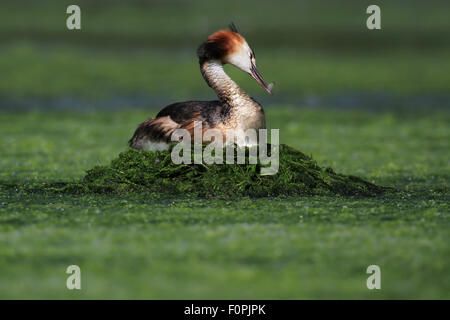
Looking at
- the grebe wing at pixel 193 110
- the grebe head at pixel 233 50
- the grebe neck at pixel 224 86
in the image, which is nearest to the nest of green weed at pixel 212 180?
the grebe wing at pixel 193 110

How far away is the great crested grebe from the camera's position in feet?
27.8

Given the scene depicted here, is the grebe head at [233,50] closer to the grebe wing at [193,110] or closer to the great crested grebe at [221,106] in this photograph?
the great crested grebe at [221,106]

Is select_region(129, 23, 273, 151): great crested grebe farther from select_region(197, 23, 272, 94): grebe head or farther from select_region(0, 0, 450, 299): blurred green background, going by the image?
select_region(0, 0, 450, 299): blurred green background

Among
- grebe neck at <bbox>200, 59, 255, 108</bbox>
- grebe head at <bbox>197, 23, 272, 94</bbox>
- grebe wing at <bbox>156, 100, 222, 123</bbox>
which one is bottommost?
grebe wing at <bbox>156, 100, 222, 123</bbox>

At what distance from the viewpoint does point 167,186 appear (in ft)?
27.5

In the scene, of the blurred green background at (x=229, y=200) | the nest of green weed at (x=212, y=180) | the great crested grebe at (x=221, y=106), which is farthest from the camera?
the great crested grebe at (x=221, y=106)

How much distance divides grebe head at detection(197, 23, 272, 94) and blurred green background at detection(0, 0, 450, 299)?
4.93 ft

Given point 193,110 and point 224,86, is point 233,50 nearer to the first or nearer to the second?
point 224,86

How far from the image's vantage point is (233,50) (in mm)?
8539

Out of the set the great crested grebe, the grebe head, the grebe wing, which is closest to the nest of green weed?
the great crested grebe

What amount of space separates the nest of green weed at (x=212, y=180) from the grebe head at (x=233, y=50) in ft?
2.93

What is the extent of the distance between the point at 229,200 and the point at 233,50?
1620 millimetres

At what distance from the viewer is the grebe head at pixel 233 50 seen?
8516 millimetres

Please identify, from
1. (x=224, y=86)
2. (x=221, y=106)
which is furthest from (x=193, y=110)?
(x=224, y=86)
